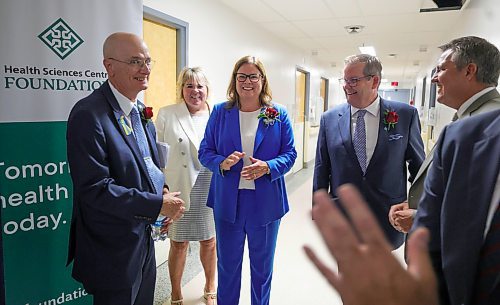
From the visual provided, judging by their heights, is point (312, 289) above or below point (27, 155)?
below

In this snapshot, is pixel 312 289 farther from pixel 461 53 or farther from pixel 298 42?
pixel 298 42

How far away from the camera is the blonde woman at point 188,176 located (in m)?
2.49

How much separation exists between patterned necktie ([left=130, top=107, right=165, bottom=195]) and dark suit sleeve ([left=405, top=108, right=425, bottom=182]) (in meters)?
1.32

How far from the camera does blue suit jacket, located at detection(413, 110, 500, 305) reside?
741mm

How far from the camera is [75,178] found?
1443mm

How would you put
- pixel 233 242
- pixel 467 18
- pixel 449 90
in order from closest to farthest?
pixel 449 90
pixel 233 242
pixel 467 18

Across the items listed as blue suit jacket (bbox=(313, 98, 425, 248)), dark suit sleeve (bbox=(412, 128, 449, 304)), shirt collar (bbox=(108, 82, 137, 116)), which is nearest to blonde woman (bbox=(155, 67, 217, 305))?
shirt collar (bbox=(108, 82, 137, 116))

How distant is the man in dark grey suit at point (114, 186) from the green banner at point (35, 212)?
0.29 m

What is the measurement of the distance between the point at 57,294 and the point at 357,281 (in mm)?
1800

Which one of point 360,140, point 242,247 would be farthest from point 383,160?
point 242,247

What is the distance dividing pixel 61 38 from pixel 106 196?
0.90m

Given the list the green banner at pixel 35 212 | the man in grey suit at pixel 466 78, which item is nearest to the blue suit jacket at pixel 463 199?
the man in grey suit at pixel 466 78

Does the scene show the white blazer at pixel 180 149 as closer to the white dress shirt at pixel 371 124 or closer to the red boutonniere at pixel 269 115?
the red boutonniere at pixel 269 115

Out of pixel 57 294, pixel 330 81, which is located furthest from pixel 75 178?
pixel 330 81
